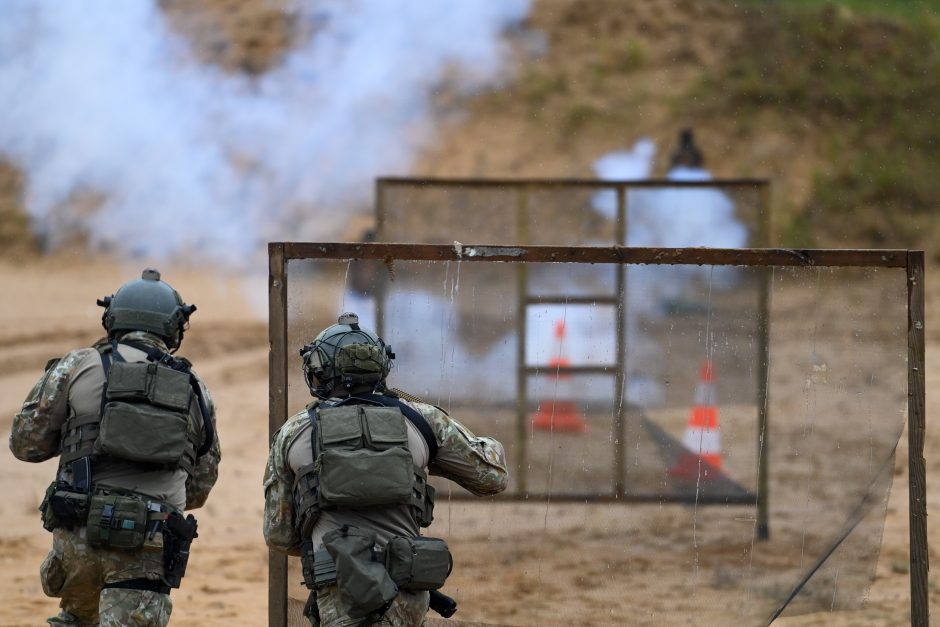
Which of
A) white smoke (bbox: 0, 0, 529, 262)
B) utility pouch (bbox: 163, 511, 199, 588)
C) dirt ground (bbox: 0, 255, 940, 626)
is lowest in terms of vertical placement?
dirt ground (bbox: 0, 255, 940, 626)

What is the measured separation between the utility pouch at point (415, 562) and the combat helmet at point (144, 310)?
4.17 ft

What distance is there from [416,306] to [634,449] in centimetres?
108

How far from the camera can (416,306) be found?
464 centimetres

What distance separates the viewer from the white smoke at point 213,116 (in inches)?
729

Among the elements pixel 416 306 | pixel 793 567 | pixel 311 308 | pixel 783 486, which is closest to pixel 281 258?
pixel 311 308

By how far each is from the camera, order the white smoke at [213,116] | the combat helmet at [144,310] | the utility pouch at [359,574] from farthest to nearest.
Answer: the white smoke at [213,116]
the combat helmet at [144,310]
the utility pouch at [359,574]

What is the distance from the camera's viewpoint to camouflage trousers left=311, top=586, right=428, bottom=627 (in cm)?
329

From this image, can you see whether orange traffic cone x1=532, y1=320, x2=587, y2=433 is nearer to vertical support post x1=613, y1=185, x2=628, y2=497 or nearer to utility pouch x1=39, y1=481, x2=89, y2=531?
vertical support post x1=613, y1=185, x2=628, y2=497

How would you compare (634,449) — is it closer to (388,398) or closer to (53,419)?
(388,398)

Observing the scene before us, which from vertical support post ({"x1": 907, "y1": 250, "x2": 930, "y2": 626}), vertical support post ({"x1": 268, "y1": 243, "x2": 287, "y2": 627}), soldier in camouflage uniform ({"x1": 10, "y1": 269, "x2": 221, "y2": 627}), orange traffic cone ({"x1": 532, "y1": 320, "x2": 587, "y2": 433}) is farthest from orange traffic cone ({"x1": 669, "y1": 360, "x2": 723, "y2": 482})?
soldier in camouflage uniform ({"x1": 10, "y1": 269, "x2": 221, "y2": 627})

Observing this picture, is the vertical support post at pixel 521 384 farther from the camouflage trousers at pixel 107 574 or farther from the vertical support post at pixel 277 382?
the camouflage trousers at pixel 107 574

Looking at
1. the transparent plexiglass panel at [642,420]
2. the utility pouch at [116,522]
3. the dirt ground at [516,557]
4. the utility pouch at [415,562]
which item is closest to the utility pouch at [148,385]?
the utility pouch at [116,522]

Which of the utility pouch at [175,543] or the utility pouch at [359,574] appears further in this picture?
the utility pouch at [175,543]

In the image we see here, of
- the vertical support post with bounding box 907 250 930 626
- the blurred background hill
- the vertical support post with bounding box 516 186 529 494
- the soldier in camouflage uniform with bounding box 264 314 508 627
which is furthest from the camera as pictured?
the blurred background hill
